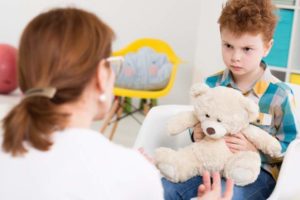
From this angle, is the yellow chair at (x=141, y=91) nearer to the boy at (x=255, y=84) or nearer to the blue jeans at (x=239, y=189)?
the boy at (x=255, y=84)

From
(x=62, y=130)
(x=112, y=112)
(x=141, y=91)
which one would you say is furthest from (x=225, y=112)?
(x=112, y=112)

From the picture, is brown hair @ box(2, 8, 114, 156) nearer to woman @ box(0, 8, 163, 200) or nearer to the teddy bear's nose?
woman @ box(0, 8, 163, 200)

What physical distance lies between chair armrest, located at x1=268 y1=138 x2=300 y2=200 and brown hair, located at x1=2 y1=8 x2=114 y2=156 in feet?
2.49

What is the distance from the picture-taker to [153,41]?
3.21 meters

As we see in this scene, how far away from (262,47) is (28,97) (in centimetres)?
91

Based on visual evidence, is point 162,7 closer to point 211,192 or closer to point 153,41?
point 153,41

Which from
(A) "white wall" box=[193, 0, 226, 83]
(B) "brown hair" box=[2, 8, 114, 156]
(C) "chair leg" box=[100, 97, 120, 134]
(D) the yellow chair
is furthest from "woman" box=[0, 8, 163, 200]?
(A) "white wall" box=[193, 0, 226, 83]

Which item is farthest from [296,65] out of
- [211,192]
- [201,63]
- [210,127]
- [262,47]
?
[211,192]

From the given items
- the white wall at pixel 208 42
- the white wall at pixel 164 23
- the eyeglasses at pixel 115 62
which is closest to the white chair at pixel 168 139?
the eyeglasses at pixel 115 62

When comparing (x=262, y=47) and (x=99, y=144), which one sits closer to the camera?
(x=99, y=144)

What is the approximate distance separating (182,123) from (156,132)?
5.7 inches

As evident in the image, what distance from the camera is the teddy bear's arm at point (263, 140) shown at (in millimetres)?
1316

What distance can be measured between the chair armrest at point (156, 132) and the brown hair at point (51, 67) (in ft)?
2.53

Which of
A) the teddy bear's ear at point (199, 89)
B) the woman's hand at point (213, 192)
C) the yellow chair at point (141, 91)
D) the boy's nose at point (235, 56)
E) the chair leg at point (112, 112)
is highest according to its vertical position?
the boy's nose at point (235, 56)
